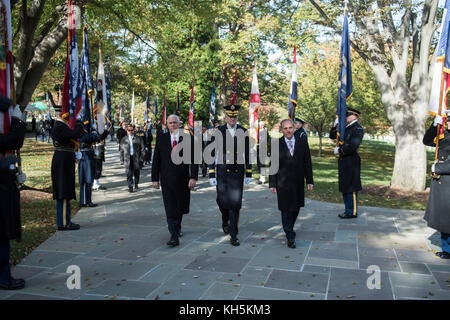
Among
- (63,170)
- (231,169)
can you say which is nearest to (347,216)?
(231,169)

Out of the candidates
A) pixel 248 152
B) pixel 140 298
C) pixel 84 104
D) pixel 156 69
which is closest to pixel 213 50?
pixel 156 69

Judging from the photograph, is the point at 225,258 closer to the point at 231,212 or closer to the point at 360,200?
the point at 231,212

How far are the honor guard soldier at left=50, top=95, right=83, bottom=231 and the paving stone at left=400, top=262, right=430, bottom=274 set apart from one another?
5.82 m

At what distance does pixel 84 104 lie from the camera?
8.59 meters

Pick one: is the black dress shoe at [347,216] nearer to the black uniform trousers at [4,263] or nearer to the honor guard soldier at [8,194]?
the honor guard soldier at [8,194]

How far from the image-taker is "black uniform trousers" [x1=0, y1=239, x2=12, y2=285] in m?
4.41

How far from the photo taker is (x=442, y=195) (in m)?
5.65

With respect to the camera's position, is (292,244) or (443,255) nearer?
(443,255)

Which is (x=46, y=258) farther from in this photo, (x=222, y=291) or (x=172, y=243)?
(x=222, y=291)

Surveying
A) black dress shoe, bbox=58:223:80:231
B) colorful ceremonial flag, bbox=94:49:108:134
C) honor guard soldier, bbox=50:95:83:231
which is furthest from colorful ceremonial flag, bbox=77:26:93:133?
black dress shoe, bbox=58:223:80:231

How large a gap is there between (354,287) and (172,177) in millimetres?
3292

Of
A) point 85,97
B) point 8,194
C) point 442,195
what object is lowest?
point 442,195

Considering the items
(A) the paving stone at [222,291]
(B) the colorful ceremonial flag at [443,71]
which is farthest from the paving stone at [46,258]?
(B) the colorful ceremonial flag at [443,71]

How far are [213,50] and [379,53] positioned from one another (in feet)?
46.2
